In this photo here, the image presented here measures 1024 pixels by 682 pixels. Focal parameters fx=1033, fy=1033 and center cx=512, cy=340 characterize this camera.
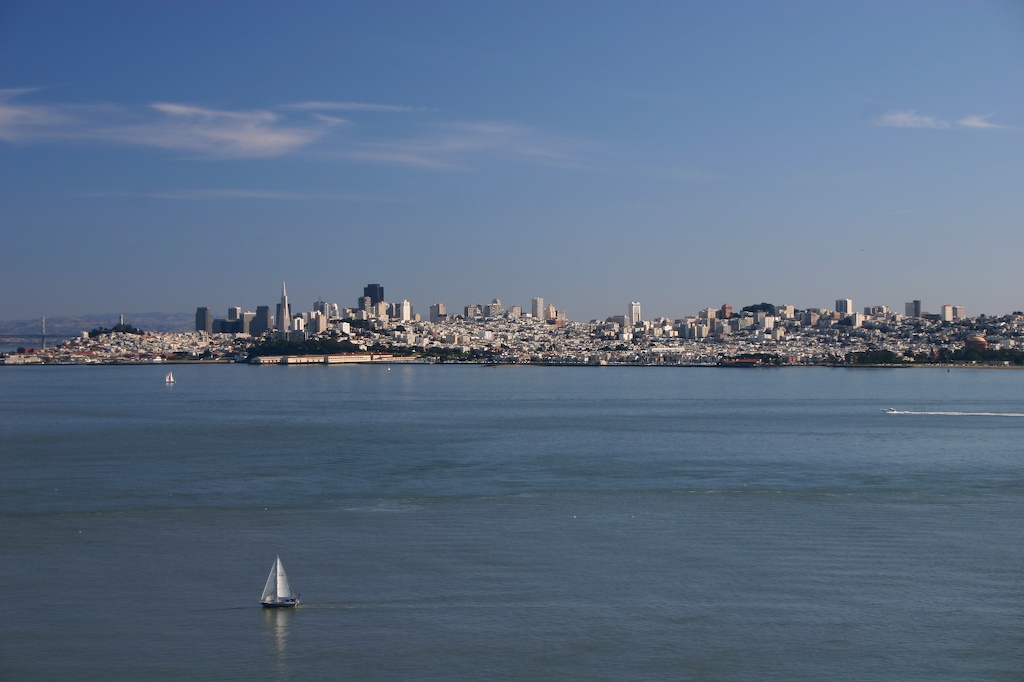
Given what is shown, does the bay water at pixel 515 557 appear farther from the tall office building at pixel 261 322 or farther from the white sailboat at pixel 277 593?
the tall office building at pixel 261 322

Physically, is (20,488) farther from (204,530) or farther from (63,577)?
(63,577)

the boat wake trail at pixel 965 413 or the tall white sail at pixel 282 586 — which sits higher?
the tall white sail at pixel 282 586

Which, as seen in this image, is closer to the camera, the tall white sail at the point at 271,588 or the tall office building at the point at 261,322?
the tall white sail at the point at 271,588

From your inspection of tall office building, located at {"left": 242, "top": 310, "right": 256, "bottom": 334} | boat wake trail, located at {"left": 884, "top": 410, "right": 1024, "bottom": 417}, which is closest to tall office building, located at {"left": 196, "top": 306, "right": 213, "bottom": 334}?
tall office building, located at {"left": 242, "top": 310, "right": 256, "bottom": 334}

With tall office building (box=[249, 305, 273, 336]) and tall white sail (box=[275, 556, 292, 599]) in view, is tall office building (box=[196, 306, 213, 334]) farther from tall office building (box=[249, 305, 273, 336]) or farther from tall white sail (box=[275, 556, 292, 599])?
tall white sail (box=[275, 556, 292, 599])

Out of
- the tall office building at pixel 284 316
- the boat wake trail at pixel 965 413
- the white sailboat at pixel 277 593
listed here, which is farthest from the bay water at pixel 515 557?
the tall office building at pixel 284 316

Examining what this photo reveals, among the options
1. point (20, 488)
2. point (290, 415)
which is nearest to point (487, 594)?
point (20, 488)
